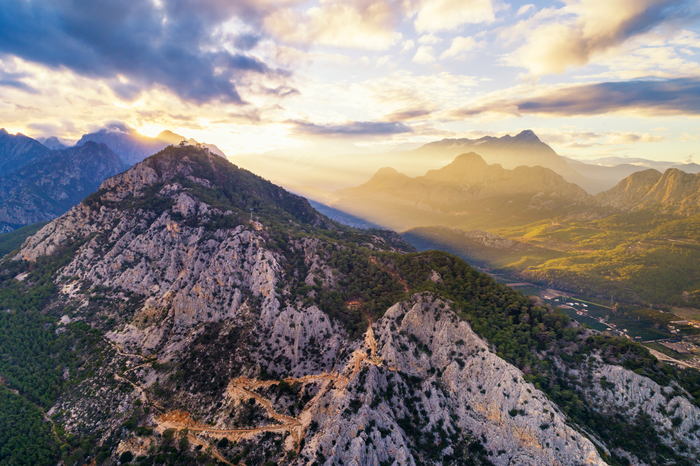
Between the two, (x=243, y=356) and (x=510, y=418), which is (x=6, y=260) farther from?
(x=510, y=418)

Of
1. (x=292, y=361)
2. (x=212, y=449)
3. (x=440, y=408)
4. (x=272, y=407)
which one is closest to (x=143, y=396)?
(x=212, y=449)

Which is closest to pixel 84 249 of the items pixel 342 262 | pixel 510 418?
pixel 342 262

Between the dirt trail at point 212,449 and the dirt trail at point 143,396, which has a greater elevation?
the dirt trail at point 143,396

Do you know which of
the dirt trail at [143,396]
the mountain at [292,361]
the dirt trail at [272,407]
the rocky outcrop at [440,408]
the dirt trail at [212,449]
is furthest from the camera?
the dirt trail at [143,396]

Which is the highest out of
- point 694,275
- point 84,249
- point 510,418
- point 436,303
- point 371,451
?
point 84,249

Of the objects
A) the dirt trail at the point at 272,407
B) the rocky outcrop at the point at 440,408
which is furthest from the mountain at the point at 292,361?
the dirt trail at the point at 272,407

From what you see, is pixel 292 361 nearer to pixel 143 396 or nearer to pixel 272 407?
pixel 272 407

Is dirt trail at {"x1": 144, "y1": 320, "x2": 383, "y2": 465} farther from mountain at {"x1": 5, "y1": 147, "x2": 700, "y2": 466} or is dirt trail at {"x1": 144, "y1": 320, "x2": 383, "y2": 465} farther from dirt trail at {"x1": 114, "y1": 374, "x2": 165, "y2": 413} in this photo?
mountain at {"x1": 5, "y1": 147, "x2": 700, "y2": 466}

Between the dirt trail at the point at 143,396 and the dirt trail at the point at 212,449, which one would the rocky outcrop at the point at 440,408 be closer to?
the dirt trail at the point at 212,449

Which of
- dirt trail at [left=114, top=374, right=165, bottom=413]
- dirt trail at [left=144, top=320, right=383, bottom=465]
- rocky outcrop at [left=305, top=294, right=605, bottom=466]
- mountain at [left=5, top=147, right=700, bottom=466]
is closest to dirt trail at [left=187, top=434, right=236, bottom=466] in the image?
dirt trail at [left=144, top=320, right=383, bottom=465]
